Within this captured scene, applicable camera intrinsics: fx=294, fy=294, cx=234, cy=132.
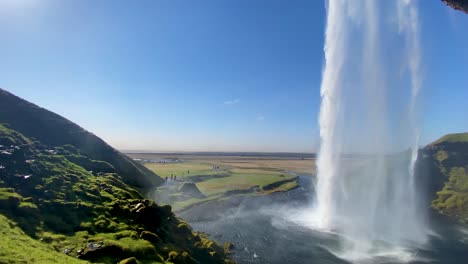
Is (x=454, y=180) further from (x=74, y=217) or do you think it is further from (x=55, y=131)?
(x=55, y=131)

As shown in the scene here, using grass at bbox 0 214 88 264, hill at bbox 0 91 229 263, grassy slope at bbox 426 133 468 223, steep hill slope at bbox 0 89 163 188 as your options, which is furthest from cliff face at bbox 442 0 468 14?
grassy slope at bbox 426 133 468 223

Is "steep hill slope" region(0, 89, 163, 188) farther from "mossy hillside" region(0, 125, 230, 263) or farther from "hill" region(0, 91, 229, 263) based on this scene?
"mossy hillside" region(0, 125, 230, 263)

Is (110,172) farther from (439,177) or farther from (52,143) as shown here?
(439,177)

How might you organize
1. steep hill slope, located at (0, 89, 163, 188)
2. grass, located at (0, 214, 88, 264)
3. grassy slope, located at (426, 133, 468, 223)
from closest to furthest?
1. grass, located at (0, 214, 88, 264)
2. steep hill slope, located at (0, 89, 163, 188)
3. grassy slope, located at (426, 133, 468, 223)

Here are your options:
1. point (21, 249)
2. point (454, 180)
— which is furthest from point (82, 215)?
point (454, 180)

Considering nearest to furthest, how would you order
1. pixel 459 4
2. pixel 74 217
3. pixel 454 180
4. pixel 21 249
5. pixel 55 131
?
pixel 21 249 < pixel 459 4 < pixel 74 217 < pixel 55 131 < pixel 454 180


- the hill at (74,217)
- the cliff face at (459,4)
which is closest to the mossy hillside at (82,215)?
the hill at (74,217)

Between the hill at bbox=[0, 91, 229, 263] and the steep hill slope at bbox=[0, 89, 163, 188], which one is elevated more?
the steep hill slope at bbox=[0, 89, 163, 188]
